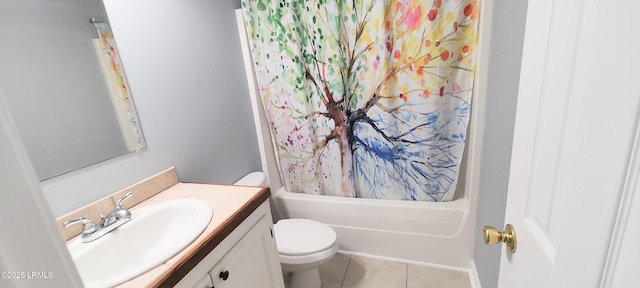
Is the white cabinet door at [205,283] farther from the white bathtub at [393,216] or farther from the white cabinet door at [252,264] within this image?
the white bathtub at [393,216]

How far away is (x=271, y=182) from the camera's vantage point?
2051mm

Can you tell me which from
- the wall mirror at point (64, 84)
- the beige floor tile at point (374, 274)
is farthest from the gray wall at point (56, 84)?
the beige floor tile at point (374, 274)

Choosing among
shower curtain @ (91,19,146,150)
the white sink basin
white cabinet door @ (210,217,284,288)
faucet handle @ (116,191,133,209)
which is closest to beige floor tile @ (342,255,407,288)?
white cabinet door @ (210,217,284,288)

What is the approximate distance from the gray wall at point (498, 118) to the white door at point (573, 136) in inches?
20.6

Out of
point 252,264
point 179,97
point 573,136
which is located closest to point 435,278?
point 252,264

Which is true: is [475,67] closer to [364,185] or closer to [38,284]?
[364,185]

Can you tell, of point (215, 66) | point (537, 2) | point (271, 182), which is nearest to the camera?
point (537, 2)

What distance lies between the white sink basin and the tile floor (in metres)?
0.99

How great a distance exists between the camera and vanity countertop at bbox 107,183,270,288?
0.74m

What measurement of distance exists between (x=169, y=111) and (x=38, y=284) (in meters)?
1.25

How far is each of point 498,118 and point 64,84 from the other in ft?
5.83

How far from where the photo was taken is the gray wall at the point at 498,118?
0.98 metres

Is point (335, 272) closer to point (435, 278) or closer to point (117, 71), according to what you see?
point (435, 278)

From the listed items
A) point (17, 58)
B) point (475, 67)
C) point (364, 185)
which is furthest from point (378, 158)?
point (17, 58)
